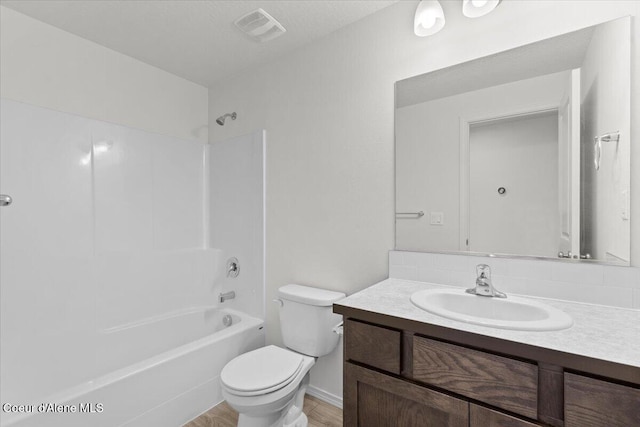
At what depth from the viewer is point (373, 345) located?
107cm

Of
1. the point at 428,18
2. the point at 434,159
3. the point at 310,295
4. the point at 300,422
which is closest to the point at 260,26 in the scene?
the point at 428,18

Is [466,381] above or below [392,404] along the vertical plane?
above

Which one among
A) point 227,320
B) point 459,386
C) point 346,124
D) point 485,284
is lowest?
point 227,320

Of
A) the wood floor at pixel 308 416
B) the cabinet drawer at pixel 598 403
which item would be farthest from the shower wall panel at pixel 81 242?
the cabinet drawer at pixel 598 403

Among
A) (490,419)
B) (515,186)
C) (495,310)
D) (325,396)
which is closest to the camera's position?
(490,419)

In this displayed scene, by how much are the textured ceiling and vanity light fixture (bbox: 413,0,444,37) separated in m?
0.28

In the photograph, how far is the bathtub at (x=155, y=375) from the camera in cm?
130

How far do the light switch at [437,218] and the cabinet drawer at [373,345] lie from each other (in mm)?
683

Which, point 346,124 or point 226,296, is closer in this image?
point 346,124

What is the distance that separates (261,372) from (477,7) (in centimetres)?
194

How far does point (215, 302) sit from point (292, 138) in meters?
1.51

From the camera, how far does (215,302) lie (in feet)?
8.28

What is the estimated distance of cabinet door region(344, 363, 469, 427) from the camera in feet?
3.01

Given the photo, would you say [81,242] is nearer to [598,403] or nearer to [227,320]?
[227,320]
